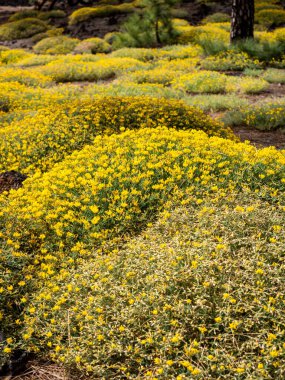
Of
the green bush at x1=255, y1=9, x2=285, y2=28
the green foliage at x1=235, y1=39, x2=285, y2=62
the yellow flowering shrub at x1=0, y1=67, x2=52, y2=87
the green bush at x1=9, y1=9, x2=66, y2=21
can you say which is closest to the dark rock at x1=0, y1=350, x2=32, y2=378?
the yellow flowering shrub at x1=0, y1=67, x2=52, y2=87

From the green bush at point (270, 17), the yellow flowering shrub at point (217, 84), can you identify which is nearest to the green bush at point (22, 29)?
the green bush at point (270, 17)

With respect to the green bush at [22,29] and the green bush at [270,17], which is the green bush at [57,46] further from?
the green bush at [270,17]

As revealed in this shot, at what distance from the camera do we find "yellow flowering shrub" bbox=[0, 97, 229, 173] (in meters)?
7.11

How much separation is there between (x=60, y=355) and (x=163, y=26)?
20.1m

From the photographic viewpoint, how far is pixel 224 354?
3125 millimetres

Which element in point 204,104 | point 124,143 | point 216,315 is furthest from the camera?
point 204,104

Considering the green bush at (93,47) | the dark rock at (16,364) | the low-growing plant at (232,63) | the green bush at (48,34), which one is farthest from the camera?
the green bush at (48,34)

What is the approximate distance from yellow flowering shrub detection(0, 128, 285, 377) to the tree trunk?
1116cm

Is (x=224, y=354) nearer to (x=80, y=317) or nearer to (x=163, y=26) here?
(x=80, y=317)

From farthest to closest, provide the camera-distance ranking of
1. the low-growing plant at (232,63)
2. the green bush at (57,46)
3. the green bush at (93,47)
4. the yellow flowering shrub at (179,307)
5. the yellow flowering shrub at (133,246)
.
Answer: the green bush at (57,46) → the green bush at (93,47) → the low-growing plant at (232,63) → the yellow flowering shrub at (133,246) → the yellow flowering shrub at (179,307)

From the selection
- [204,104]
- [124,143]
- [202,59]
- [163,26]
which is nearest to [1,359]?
[124,143]

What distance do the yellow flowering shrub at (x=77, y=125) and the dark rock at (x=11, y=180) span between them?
39 centimetres

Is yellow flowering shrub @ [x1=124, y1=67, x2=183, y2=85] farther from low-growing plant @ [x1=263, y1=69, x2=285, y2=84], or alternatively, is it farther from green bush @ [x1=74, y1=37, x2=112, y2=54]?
green bush @ [x1=74, y1=37, x2=112, y2=54]

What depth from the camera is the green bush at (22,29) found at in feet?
91.1
